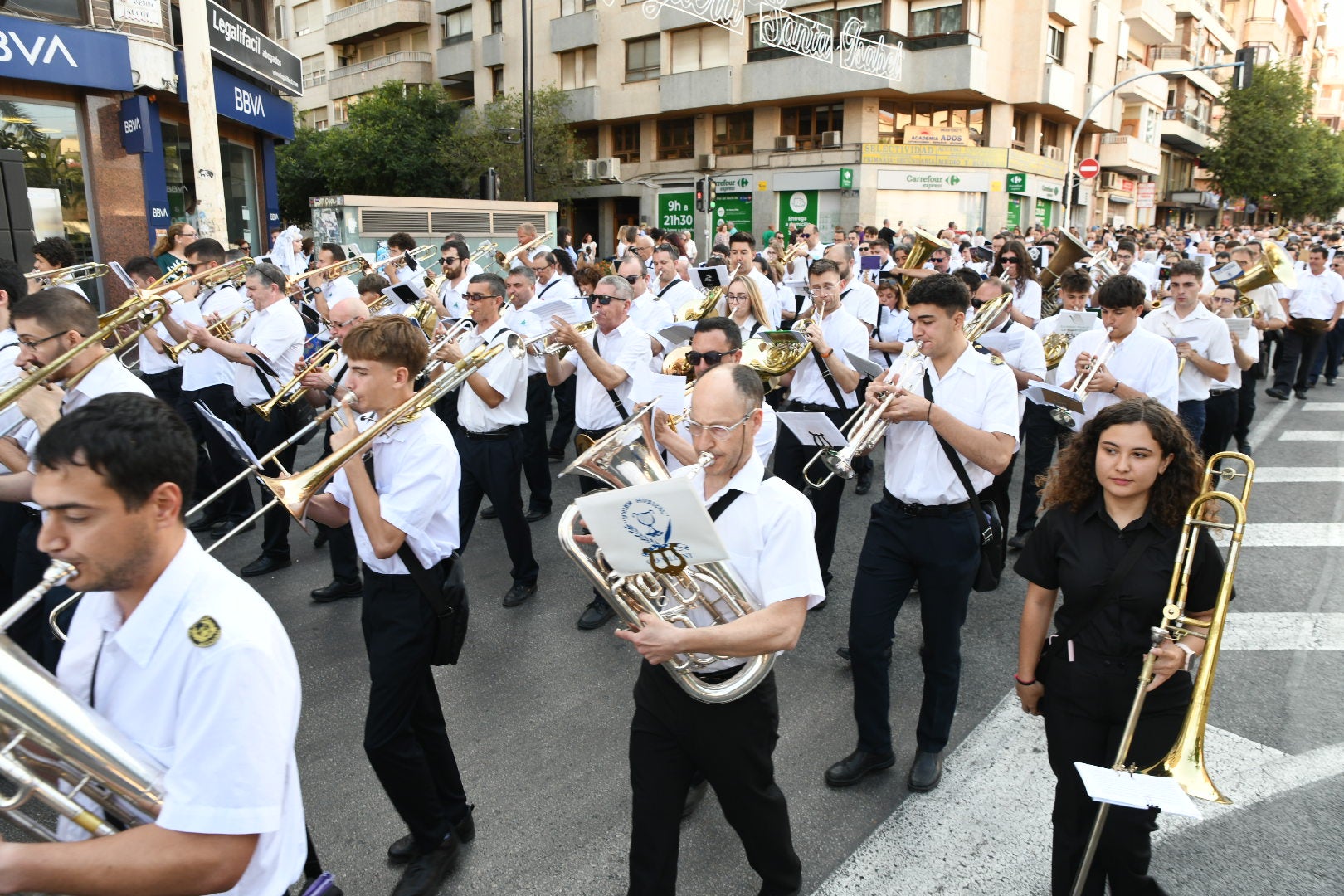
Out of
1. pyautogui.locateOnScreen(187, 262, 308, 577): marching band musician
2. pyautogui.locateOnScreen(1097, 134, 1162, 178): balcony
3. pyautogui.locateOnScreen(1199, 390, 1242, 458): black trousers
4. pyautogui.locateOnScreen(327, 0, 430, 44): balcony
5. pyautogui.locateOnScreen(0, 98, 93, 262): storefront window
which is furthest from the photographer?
pyautogui.locateOnScreen(1097, 134, 1162, 178): balcony

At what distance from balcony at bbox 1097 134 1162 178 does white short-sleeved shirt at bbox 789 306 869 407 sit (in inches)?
1700

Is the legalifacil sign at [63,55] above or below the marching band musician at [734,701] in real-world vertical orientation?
above

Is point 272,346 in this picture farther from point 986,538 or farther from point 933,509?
point 986,538

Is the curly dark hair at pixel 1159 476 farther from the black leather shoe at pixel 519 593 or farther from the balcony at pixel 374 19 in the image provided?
the balcony at pixel 374 19

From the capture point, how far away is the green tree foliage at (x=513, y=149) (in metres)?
32.8

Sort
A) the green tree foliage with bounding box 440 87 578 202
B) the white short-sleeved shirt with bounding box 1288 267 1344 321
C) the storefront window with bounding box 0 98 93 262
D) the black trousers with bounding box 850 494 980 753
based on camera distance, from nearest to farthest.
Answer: the black trousers with bounding box 850 494 980 753 < the white short-sleeved shirt with bounding box 1288 267 1344 321 < the storefront window with bounding box 0 98 93 262 < the green tree foliage with bounding box 440 87 578 202

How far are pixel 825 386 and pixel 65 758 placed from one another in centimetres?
523

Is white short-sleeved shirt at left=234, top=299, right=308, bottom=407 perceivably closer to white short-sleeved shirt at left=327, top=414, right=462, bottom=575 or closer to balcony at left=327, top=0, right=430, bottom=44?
white short-sleeved shirt at left=327, top=414, right=462, bottom=575

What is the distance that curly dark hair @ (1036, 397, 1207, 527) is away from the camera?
2918 millimetres

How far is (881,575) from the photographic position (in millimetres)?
3879

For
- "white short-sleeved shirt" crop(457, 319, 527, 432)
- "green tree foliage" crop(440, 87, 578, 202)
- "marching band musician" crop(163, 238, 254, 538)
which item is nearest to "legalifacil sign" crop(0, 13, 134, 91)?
"marching band musician" crop(163, 238, 254, 538)

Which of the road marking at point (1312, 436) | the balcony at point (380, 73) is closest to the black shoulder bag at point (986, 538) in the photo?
the road marking at point (1312, 436)

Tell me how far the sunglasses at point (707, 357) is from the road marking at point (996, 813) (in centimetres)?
226

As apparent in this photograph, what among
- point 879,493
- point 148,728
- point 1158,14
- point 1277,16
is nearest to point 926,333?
point 148,728
